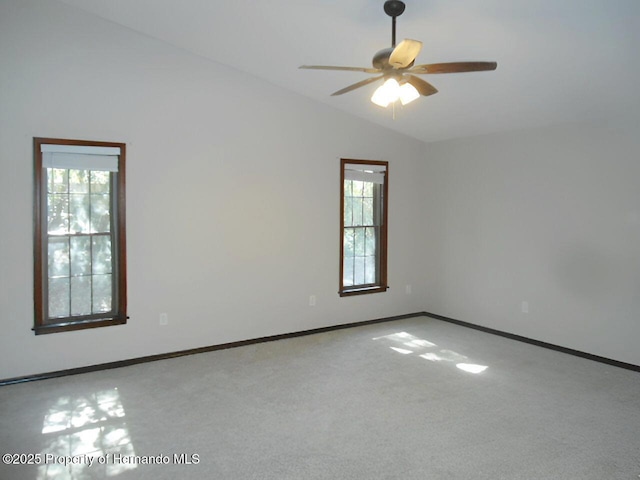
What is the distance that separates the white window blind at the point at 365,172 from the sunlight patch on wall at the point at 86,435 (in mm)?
3360

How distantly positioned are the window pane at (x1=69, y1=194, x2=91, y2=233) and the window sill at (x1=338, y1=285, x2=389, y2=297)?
2798 millimetres

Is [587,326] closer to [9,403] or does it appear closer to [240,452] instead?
[240,452]

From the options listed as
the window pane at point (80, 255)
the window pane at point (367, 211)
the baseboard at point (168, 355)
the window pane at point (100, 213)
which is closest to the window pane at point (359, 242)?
the window pane at point (367, 211)

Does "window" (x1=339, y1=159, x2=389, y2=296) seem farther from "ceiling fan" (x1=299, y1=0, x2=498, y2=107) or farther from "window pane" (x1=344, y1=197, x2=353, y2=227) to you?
"ceiling fan" (x1=299, y1=0, x2=498, y2=107)

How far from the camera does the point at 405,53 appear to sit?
8.37 ft

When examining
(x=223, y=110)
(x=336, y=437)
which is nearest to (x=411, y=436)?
(x=336, y=437)

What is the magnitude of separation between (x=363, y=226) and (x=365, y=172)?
0.66 meters

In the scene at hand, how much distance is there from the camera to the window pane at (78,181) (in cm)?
417

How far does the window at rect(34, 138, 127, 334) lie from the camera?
3.98 meters

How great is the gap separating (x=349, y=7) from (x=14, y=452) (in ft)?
11.5

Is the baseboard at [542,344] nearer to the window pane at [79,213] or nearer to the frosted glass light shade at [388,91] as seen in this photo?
the frosted glass light shade at [388,91]

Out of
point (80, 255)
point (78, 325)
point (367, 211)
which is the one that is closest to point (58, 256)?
point (80, 255)

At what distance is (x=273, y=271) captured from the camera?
515cm

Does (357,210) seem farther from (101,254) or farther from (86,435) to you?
(86,435)
